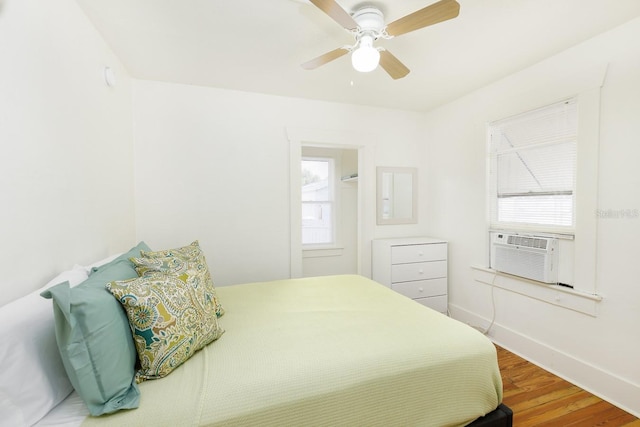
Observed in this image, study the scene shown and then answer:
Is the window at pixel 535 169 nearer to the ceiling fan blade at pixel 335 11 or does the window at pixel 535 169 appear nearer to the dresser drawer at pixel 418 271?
the dresser drawer at pixel 418 271

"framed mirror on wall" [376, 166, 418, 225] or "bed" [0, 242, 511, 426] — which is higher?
"framed mirror on wall" [376, 166, 418, 225]

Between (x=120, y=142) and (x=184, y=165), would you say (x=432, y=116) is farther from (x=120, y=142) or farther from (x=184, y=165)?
(x=120, y=142)

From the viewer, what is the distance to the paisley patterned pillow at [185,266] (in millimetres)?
1403

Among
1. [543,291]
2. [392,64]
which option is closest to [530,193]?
[543,291]

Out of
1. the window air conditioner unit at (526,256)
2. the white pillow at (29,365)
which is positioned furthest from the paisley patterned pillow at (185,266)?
the window air conditioner unit at (526,256)

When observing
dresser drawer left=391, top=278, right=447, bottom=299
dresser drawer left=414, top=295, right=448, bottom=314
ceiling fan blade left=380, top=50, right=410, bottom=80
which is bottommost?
dresser drawer left=414, top=295, right=448, bottom=314

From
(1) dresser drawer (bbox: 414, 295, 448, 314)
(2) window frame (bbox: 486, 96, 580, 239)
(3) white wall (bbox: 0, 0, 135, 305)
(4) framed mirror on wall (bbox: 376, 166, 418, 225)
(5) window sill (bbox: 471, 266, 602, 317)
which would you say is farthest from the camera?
(4) framed mirror on wall (bbox: 376, 166, 418, 225)

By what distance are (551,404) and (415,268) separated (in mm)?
1481

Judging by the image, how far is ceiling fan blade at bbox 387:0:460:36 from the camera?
4.40 ft

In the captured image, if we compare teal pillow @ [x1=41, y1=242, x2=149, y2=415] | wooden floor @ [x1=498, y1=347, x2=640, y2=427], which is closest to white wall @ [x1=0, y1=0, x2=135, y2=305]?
teal pillow @ [x1=41, y1=242, x2=149, y2=415]

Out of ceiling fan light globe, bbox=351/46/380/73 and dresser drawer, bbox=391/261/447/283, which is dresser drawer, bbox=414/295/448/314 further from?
ceiling fan light globe, bbox=351/46/380/73

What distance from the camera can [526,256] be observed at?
7.98 ft

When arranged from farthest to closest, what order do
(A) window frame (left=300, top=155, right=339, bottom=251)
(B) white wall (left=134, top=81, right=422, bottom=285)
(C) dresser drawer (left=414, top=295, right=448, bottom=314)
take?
(A) window frame (left=300, top=155, right=339, bottom=251)
(C) dresser drawer (left=414, top=295, right=448, bottom=314)
(B) white wall (left=134, top=81, right=422, bottom=285)

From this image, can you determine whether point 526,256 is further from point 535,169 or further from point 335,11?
point 335,11
